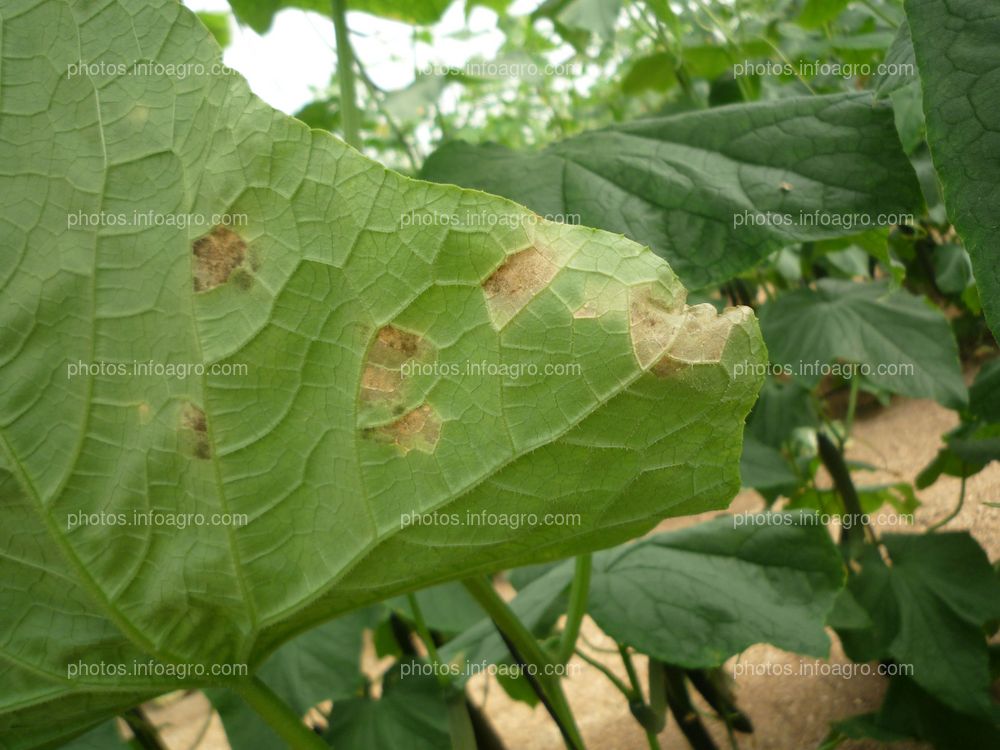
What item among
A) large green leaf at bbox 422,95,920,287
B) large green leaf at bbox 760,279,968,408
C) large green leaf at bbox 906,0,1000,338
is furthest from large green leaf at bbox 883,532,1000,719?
large green leaf at bbox 906,0,1000,338

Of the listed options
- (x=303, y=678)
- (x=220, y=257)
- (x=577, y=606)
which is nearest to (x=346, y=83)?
(x=220, y=257)

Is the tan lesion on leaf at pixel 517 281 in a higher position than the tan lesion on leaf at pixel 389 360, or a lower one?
higher

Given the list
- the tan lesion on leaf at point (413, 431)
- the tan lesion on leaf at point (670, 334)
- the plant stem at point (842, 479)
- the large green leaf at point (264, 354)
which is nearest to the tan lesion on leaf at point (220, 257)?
the large green leaf at point (264, 354)

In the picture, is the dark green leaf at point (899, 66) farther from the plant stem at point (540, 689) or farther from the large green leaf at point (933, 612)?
the large green leaf at point (933, 612)

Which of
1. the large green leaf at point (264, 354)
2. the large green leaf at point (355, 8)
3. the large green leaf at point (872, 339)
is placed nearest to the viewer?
the large green leaf at point (264, 354)

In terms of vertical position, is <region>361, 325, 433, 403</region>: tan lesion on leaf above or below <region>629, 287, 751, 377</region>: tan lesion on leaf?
above

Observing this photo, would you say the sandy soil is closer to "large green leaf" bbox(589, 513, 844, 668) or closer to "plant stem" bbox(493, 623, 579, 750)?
"large green leaf" bbox(589, 513, 844, 668)

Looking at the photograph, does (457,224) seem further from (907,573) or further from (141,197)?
(907,573)
